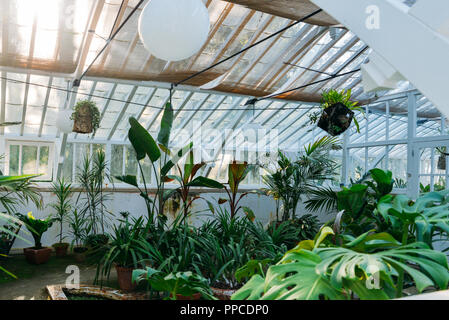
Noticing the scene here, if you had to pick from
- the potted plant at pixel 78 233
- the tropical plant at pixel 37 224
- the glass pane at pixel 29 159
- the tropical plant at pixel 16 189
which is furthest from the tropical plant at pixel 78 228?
the glass pane at pixel 29 159

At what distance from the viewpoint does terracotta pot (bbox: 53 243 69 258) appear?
6.15 m

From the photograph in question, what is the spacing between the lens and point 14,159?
1138 centimetres

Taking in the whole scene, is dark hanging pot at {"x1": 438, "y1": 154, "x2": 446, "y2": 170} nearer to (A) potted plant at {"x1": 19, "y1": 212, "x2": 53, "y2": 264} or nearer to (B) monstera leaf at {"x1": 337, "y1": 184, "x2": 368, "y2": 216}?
(B) monstera leaf at {"x1": 337, "y1": 184, "x2": 368, "y2": 216}

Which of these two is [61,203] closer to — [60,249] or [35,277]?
[60,249]

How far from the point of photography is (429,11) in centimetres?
147

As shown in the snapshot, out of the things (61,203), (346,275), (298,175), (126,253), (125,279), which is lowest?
(125,279)

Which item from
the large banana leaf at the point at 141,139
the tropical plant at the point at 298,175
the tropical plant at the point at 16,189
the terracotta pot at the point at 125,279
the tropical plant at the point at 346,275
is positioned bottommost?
the terracotta pot at the point at 125,279

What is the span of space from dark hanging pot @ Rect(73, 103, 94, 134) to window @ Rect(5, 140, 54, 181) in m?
5.09

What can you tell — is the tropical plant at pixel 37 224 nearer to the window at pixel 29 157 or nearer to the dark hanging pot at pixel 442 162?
the window at pixel 29 157

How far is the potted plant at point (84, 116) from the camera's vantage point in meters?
6.71

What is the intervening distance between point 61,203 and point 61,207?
2.6 inches

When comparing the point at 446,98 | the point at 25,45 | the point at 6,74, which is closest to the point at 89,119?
the point at 25,45

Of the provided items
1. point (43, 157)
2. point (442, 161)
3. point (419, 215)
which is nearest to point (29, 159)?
point (43, 157)
